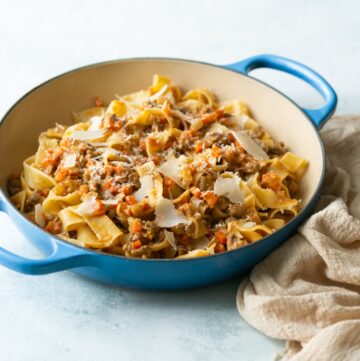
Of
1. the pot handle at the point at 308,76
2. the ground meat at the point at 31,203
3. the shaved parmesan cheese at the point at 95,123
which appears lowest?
the ground meat at the point at 31,203

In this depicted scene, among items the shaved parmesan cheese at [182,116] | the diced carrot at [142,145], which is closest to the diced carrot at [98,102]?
the shaved parmesan cheese at [182,116]

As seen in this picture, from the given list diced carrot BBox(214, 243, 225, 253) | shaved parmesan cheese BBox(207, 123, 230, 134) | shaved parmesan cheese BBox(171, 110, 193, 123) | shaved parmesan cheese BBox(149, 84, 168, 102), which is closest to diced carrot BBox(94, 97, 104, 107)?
shaved parmesan cheese BBox(149, 84, 168, 102)

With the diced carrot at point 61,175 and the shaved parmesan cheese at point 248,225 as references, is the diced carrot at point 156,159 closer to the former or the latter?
the diced carrot at point 61,175

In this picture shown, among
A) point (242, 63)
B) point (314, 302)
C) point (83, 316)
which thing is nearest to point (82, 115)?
point (242, 63)

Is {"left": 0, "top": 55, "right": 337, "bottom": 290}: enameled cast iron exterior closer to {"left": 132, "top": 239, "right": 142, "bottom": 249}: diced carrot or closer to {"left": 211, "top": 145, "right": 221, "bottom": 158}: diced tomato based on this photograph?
{"left": 132, "top": 239, "right": 142, "bottom": 249}: diced carrot

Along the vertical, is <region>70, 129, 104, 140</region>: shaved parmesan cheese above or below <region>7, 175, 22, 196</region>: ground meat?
above

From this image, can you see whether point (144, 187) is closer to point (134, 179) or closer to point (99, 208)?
point (134, 179)
